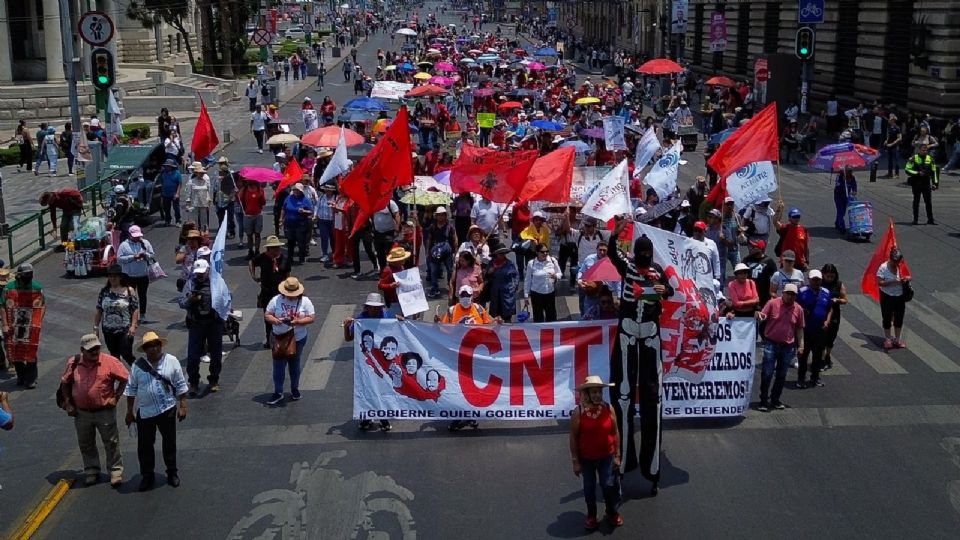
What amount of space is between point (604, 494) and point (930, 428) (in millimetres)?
4225

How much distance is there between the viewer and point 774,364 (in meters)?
12.5

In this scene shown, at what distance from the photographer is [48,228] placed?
78.5 feet

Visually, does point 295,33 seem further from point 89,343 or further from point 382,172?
point 89,343

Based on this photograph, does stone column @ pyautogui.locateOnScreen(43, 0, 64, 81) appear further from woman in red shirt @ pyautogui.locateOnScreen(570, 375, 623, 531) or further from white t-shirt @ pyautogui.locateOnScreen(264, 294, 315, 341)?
woman in red shirt @ pyautogui.locateOnScreen(570, 375, 623, 531)

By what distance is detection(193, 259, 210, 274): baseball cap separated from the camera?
1338cm

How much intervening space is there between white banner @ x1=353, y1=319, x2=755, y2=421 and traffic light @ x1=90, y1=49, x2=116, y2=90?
568 inches

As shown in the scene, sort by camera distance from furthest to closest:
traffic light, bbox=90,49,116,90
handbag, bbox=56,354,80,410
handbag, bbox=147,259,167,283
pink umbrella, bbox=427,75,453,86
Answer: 1. pink umbrella, bbox=427,75,453,86
2. traffic light, bbox=90,49,116,90
3. handbag, bbox=147,259,167,283
4. handbag, bbox=56,354,80,410

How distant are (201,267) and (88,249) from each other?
7.34 m

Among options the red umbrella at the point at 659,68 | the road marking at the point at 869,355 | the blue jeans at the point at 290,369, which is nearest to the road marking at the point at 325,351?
the blue jeans at the point at 290,369

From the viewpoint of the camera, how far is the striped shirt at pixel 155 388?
10336 mm

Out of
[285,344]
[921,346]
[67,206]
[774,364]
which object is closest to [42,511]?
[285,344]

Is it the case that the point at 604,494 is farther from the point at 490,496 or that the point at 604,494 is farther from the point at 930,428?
the point at 930,428

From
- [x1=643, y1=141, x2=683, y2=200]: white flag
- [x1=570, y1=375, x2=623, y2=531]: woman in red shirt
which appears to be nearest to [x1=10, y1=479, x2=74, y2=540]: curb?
[x1=570, y1=375, x2=623, y2=531]: woman in red shirt

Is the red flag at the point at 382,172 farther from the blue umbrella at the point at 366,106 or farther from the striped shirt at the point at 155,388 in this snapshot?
the blue umbrella at the point at 366,106
